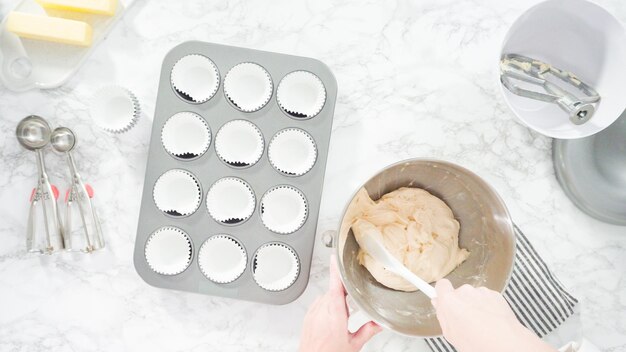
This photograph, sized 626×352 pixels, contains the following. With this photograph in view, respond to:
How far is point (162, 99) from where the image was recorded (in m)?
0.89

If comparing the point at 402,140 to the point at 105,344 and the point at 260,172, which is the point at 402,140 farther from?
the point at 105,344

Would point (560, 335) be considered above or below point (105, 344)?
above

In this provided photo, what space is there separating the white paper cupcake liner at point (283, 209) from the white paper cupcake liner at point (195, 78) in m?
0.19

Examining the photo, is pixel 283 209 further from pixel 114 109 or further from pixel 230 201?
pixel 114 109

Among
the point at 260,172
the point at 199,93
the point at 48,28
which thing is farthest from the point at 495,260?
the point at 48,28

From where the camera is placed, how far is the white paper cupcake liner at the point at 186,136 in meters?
0.89

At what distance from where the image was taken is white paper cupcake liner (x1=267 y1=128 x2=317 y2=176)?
2.89 feet

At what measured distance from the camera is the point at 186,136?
91 cm

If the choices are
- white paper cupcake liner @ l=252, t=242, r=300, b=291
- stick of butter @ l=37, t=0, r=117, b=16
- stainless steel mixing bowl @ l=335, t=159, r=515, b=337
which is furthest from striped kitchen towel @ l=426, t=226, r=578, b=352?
stick of butter @ l=37, t=0, r=117, b=16

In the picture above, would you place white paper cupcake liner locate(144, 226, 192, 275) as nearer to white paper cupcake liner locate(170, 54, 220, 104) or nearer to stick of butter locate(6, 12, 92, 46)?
white paper cupcake liner locate(170, 54, 220, 104)

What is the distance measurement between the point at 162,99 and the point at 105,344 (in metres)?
0.45

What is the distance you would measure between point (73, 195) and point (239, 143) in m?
0.31

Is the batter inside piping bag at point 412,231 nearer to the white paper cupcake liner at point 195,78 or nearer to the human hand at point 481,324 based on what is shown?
the human hand at point 481,324

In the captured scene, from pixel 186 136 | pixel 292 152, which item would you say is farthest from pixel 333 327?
pixel 186 136
